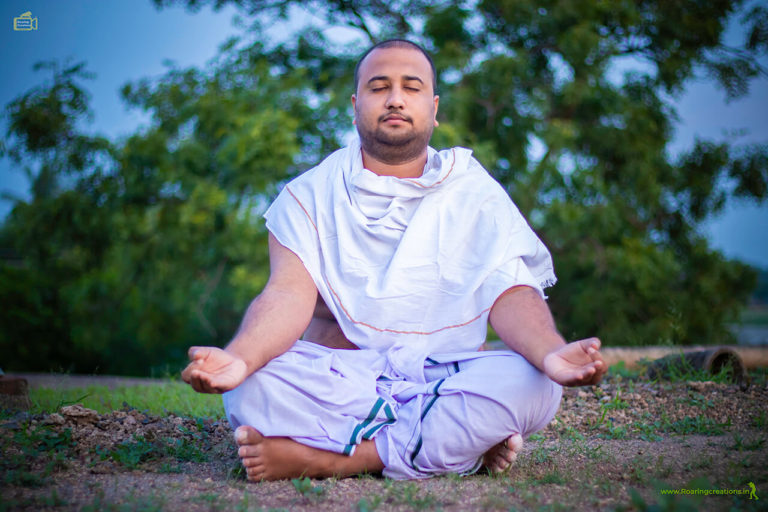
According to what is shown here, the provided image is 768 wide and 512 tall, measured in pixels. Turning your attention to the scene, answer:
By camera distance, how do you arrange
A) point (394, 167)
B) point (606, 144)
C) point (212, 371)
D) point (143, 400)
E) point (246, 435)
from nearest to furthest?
point (212, 371), point (246, 435), point (394, 167), point (143, 400), point (606, 144)

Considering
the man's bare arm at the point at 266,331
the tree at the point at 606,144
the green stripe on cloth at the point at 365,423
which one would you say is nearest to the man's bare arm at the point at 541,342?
the green stripe on cloth at the point at 365,423

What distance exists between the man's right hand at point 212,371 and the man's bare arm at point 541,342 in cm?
93

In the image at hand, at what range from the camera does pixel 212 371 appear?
1.93 metres

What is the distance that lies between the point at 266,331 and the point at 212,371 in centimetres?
31

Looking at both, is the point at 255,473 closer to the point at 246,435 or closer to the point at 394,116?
the point at 246,435

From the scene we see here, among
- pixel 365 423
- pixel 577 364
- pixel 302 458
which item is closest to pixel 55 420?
pixel 302 458

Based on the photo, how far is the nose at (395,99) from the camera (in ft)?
8.77

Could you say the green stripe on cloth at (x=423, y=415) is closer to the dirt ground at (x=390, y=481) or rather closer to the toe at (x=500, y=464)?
the dirt ground at (x=390, y=481)

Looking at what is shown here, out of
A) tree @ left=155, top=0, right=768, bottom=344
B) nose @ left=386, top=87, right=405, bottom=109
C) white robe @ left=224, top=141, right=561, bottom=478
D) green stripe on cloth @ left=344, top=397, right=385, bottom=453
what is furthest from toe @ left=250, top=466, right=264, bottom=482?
tree @ left=155, top=0, right=768, bottom=344

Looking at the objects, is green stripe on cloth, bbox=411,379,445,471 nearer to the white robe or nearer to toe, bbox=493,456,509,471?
the white robe

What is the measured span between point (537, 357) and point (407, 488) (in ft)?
1.92

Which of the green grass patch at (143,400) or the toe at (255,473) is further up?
the toe at (255,473)

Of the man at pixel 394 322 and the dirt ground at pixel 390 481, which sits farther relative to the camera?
the man at pixel 394 322

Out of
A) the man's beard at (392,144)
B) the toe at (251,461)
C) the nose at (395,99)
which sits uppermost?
the nose at (395,99)
